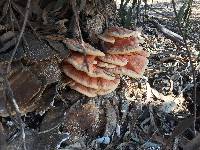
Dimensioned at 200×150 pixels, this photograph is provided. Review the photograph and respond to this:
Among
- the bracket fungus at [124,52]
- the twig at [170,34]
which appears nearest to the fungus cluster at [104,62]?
the bracket fungus at [124,52]

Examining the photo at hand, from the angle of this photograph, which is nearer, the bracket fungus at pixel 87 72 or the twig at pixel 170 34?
the bracket fungus at pixel 87 72

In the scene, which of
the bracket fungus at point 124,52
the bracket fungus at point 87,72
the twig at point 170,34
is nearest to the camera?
the bracket fungus at point 87,72


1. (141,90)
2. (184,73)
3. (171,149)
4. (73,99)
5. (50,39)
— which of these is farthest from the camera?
(184,73)

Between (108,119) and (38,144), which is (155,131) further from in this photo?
(38,144)

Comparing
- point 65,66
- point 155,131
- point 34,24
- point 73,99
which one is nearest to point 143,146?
point 155,131

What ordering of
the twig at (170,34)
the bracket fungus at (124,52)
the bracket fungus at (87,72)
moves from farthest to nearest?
the twig at (170,34)
the bracket fungus at (124,52)
the bracket fungus at (87,72)

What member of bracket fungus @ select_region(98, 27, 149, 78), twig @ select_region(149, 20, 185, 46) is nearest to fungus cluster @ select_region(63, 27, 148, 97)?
bracket fungus @ select_region(98, 27, 149, 78)

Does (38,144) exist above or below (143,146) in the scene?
above

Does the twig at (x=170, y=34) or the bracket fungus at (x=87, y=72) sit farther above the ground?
the bracket fungus at (x=87, y=72)

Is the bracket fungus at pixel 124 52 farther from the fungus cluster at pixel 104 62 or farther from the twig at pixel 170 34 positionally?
the twig at pixel 170 34
